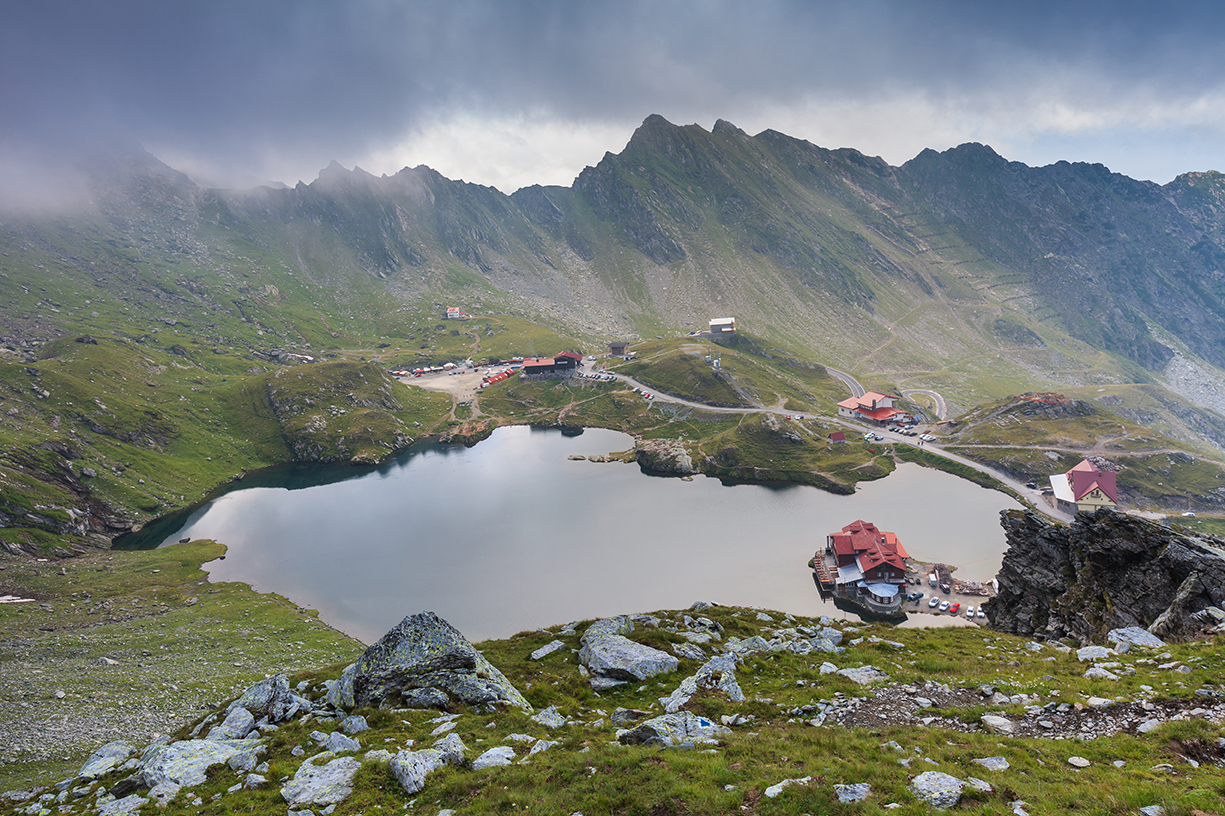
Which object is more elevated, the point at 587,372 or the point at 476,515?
the point at 587,372

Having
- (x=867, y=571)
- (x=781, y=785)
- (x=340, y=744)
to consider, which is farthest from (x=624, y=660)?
(x=867, y=571)

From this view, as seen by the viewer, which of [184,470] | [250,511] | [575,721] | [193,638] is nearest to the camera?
[575,721]

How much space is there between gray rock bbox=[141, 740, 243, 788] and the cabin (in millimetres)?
117096

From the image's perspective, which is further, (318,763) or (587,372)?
(587,372)

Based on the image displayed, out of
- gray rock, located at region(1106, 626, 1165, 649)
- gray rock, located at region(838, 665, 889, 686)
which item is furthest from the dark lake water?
gray rock, located at region(838, 665, 889, 686)

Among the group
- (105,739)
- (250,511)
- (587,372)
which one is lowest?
(105,739)

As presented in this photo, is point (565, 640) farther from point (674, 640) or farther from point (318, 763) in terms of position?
point (318, 763)

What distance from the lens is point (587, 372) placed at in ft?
596

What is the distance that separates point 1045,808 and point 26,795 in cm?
3898

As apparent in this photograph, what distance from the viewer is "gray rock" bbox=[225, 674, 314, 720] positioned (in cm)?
2295

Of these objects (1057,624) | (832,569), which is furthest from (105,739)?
(832,569)

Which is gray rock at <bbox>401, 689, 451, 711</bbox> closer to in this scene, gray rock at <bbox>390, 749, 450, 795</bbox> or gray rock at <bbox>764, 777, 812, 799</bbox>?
gray rock at <bbox>390, 749, 450, 795</bbox>

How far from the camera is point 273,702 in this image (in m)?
23.9

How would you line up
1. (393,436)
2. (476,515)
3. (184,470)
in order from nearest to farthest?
(476,515) < (184,470) < (393,436)
